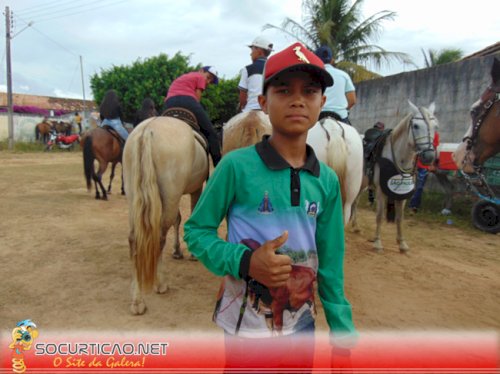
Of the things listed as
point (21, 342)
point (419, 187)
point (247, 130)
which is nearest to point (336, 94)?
point (247, 130)

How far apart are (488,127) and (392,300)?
1.92m

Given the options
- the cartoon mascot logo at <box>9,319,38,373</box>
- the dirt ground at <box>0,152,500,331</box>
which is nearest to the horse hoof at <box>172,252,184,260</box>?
the dirt ground at <box>0,152,500,331</box>

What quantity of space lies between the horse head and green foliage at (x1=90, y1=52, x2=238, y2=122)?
15.3 metres

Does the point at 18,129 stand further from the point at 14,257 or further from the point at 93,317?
the point at 93,317

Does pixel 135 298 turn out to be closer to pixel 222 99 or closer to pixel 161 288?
pixel 161 288

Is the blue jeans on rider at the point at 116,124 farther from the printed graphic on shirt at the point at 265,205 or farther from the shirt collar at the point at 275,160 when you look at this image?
the printed graphic on shirt at the point at 265,205

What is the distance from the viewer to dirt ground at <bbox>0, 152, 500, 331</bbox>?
9.90 feet

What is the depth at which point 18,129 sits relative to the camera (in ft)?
76.8

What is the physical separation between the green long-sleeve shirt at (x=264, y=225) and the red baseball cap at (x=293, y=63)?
28 cm

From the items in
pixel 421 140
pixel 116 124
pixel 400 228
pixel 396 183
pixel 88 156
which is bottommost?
pixel 400 228

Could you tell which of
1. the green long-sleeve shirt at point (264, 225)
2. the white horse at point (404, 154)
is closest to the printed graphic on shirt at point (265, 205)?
the green long-sleeve shirt at point (264, 225)

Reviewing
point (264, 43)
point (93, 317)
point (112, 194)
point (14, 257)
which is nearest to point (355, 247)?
point (264, 43)

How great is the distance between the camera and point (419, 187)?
746cm

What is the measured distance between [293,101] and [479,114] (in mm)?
2840
